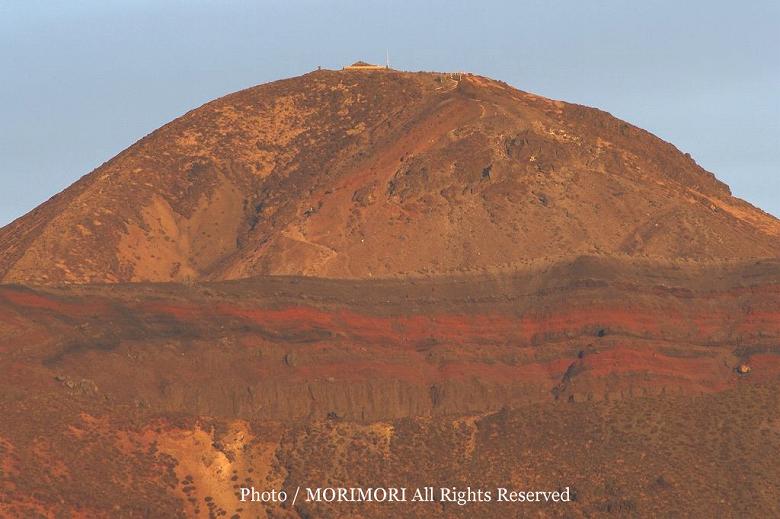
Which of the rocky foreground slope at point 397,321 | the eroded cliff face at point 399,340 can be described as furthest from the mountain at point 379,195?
the eroded cliff face at point 399,340

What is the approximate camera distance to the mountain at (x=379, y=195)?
86562mm

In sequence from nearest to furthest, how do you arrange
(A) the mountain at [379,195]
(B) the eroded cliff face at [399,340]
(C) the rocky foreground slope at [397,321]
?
(C) the rocky foreground slope at [397,321] → (B) the eroded cliff face at [399,340] → (A) the mountain at [379,195]

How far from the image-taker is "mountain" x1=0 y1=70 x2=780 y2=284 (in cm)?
8656

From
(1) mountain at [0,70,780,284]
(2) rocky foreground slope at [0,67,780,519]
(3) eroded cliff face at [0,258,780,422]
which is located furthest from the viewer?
(1) mountain at [0,70,780,284]

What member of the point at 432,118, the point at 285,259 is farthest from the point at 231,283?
the point at 432,118

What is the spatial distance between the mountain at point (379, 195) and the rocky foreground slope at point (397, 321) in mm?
152

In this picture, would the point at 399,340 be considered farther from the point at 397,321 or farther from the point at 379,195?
the point at 379,195

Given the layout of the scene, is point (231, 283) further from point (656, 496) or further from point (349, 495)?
point (656, 496)

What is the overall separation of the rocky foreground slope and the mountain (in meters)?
0.15

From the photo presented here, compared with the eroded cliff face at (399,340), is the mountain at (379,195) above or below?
above

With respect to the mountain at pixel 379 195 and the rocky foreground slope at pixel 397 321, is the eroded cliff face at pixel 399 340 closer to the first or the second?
the rocky foreground slope at pixel 397 321

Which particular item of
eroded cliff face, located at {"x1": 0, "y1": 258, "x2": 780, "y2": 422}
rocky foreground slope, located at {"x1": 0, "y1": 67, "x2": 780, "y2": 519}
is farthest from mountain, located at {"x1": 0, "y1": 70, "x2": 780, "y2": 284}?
eroded cliff face, located at {"x1": 0, "y1": 258, "x2": 780, "y2": 422}

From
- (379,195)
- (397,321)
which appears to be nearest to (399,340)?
(397,321)

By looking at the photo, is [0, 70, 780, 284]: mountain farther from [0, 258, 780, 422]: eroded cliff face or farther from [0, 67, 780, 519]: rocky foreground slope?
[0, 258, 780, 422]: eroded cliff face
